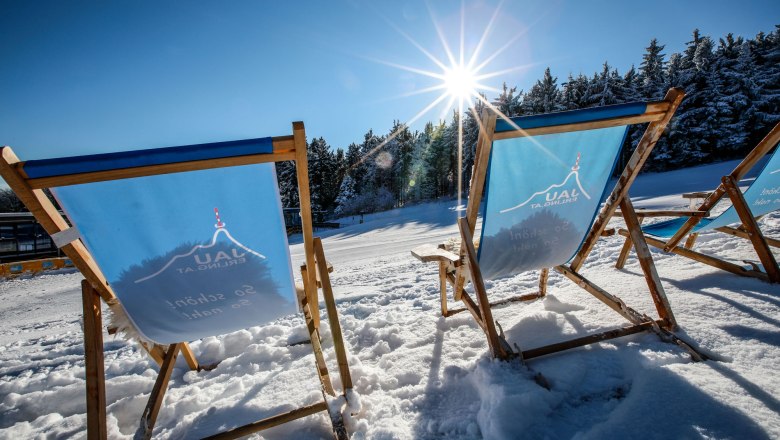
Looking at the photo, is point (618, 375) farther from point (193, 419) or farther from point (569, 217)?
point (193, 419)

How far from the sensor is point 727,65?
75.7ft

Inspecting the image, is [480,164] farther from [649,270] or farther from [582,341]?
[649,270]

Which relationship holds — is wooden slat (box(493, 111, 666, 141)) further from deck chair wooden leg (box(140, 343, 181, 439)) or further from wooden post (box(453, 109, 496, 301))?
deck chair wooden leg (box(140, 343, 181, 439))

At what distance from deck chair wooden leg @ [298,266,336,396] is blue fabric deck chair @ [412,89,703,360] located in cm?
80

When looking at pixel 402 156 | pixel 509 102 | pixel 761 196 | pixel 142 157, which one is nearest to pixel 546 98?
pixel 509 102

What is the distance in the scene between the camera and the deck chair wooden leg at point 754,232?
235 centimetres

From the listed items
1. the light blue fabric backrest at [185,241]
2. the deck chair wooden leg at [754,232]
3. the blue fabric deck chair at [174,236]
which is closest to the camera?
the blue fabric deck chair at [174,236]

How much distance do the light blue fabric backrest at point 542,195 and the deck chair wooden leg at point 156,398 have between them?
1.92m

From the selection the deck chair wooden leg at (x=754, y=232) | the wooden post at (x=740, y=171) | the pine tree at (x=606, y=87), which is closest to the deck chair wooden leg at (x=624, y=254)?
the wooden post at (x=740, y=171)

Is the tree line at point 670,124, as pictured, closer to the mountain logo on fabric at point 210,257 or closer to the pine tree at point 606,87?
the pine tree at point 606,87

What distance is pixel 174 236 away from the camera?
142cm

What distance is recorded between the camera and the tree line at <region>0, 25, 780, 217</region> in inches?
894

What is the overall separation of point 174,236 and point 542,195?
1.97 metres

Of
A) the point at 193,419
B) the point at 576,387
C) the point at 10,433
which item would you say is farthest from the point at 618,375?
the point at 10,433
